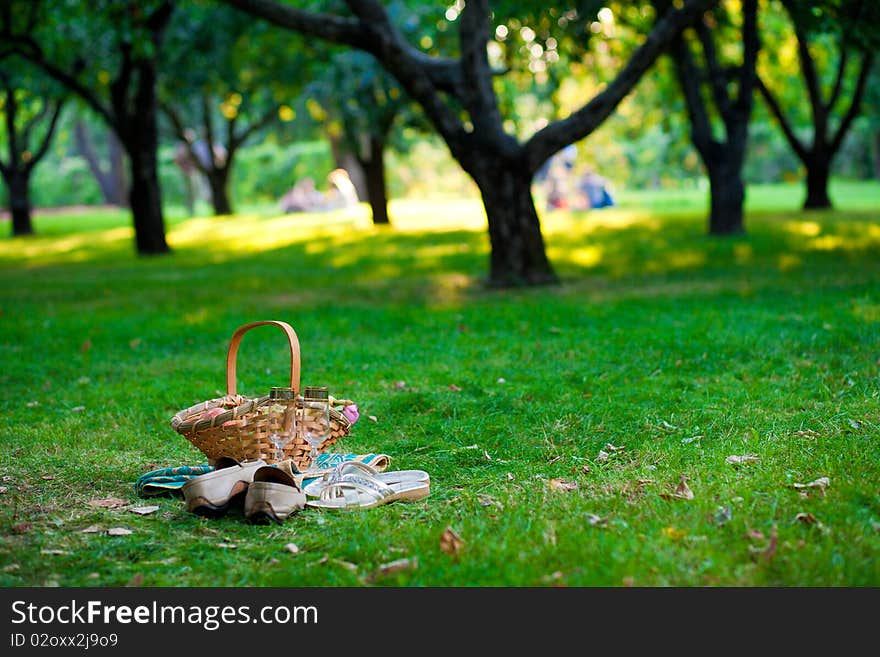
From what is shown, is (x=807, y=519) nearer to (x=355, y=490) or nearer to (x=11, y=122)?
(x=355, y=490)

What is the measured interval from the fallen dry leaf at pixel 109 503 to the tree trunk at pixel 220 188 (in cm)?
2637

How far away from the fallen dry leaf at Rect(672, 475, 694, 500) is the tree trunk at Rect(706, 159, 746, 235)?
14012mm

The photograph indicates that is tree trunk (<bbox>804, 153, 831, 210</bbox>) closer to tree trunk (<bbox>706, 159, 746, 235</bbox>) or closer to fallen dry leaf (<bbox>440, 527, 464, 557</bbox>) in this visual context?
tree trunk (<bbox>706, 159, 746, 235</bbox>)

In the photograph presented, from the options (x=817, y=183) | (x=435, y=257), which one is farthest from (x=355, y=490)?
(x=817, y=183)

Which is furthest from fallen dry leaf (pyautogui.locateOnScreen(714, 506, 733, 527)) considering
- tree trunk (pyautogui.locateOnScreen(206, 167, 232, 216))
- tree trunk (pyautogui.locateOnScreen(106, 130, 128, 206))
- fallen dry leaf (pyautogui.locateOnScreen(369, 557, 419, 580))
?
tree trunk (pyautogui.locateOnScreen(106, 130, 128, 206))

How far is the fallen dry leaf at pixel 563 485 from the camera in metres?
4.94

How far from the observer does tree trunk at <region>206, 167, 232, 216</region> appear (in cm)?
3053

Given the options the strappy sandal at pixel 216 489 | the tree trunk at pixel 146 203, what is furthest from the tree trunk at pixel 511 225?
the tree trunk at pixel 146 203

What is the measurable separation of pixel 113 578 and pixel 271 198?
48.6 m

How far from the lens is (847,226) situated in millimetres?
18719

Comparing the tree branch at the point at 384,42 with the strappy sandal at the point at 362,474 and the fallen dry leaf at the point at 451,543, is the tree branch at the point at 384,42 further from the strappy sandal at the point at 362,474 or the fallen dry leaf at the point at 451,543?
the fallen dry leaf at the point at 451,543

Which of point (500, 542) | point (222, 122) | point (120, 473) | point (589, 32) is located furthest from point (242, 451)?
point (222, 122)

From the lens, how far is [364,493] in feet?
16.0
